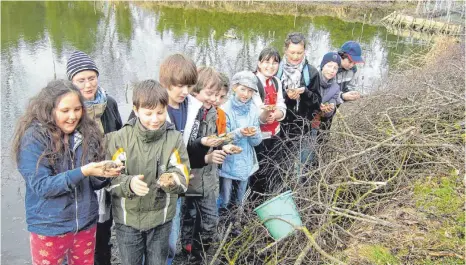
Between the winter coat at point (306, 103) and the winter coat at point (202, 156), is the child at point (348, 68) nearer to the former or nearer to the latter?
the winter coat at point (306, 103)

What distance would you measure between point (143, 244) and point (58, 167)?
0.74 meters

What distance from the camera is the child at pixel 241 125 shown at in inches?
121

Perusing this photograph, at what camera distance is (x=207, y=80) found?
9.34 ft

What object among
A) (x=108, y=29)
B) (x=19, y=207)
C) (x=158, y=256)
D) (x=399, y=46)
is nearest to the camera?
(x=158, y=256)

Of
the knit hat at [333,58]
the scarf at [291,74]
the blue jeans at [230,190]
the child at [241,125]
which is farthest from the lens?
the knit hat at [333,58]

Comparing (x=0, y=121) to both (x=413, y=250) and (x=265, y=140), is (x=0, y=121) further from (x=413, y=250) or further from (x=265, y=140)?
(x=413, y=250)

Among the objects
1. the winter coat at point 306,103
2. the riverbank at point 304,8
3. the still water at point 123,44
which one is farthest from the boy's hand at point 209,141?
the riverbank at point 304,8

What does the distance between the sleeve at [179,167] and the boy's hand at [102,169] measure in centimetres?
33

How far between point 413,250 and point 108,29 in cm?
1308

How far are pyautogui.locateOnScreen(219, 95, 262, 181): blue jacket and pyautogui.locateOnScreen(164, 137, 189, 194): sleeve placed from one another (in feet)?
2.56

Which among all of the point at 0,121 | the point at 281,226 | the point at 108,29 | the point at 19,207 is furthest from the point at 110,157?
the point at 108,29

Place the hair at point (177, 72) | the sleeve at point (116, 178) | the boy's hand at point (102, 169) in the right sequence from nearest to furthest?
1. the boy's hand at point (102, 169)
2. the sleeve at point (116, 178)
3. the hair at point (177, 72)

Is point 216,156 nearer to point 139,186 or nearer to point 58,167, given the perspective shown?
point 139,186

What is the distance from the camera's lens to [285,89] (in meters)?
3.62
